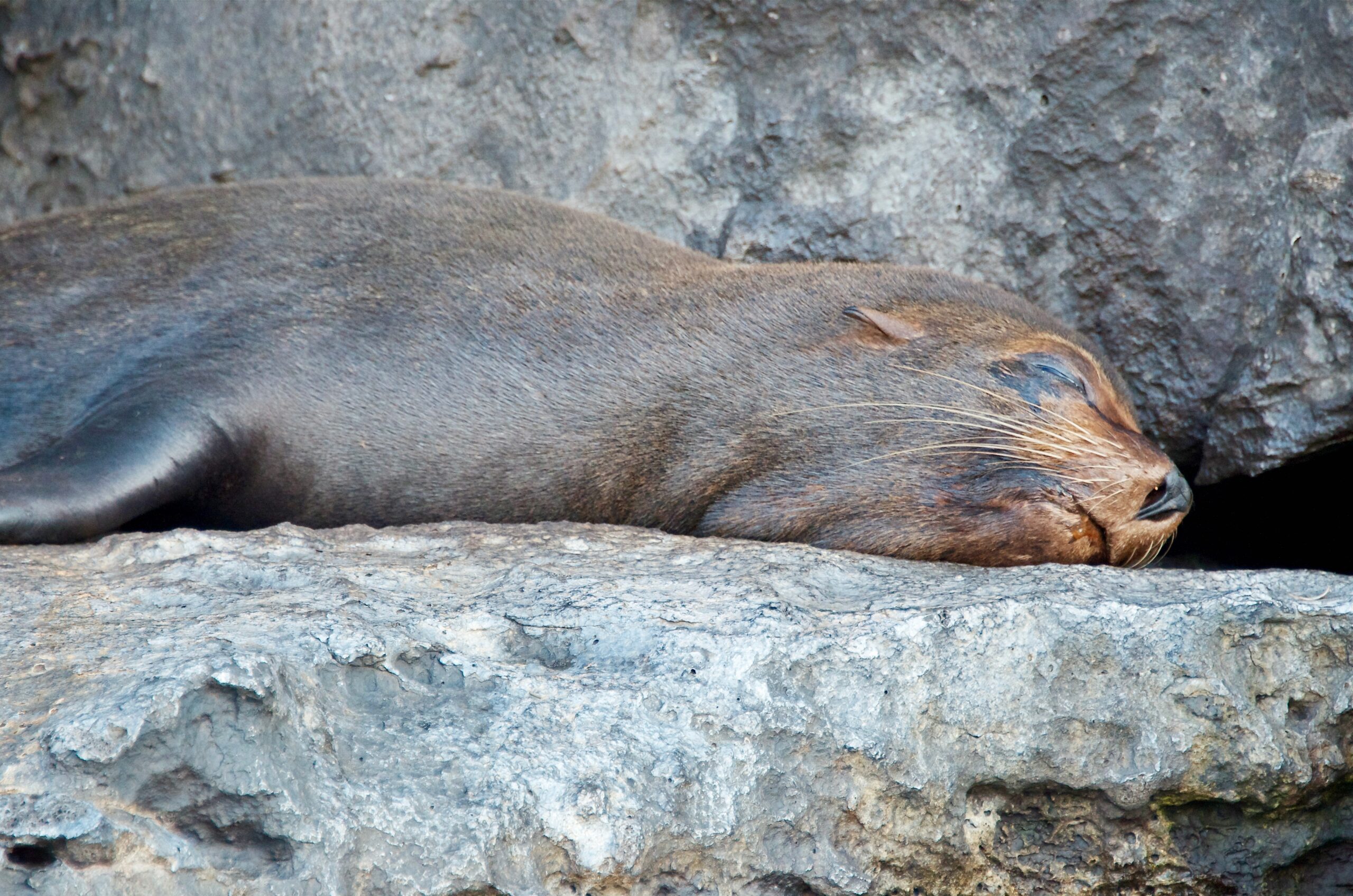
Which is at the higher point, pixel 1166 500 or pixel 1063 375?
pixel 1063 375

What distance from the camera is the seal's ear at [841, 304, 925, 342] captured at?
12.0ft

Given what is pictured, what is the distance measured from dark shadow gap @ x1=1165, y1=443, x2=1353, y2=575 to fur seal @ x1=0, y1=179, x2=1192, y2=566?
1.09 meters

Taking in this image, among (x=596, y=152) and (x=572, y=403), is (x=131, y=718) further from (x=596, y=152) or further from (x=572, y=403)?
(x=596, y=152)

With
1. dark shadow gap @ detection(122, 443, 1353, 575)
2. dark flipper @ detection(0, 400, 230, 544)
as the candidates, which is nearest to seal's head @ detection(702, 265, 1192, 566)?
dark shadow gap @ detection(122, 443, 1353, 575)

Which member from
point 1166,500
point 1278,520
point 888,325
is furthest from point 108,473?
point 1278,520

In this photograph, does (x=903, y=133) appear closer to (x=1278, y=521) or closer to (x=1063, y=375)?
(x=1063, y=375)

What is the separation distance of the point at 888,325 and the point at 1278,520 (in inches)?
77.0

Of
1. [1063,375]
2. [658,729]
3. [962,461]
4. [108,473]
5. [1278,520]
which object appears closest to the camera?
[658,729]

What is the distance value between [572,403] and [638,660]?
1322mm


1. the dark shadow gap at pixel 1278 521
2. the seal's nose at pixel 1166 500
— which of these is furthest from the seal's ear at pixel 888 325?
the dark shadow gap at pixel 1278 521

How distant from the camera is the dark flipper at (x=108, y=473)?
316 cm

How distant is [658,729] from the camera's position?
2291 mm

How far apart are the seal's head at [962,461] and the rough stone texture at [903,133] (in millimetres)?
990

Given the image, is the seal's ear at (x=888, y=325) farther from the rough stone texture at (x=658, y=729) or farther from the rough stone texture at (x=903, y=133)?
the rough stone texture at (x=903, y=133)
